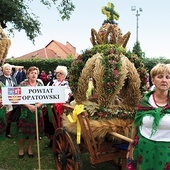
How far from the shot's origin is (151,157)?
2.63 m

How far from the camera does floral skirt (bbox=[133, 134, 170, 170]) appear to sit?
2578 mm

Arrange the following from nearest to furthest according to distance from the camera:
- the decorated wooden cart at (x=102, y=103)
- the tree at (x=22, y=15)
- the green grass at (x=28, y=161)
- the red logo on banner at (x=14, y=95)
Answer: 1. the decorated wooden cart at (x=102, y=103)
2. the red logo on banner at (x=14, y=95)
3. the green grass at (x=28, y=161)
4. the tree at (x=22, y=15)

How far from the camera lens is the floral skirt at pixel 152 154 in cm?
258

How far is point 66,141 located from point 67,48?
55.0m

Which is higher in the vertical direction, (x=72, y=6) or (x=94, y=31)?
(x=72, y=6)

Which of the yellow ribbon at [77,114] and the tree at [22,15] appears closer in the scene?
the yellow ribbon at [77,114]

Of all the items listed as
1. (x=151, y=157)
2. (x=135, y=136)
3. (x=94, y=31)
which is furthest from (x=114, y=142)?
(x=94, y=31)

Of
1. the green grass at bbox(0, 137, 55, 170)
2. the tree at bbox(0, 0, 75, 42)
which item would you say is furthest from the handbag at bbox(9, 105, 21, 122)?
the tree at bbox(0, 0, 75, 42)

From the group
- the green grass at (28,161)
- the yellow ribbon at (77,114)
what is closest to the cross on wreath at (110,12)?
the yellow ribbon at (77,114)

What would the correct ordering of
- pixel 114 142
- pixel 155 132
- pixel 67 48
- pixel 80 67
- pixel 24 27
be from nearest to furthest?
1. pixel 155 132
2. pixel 114 142
3. pixel 80 67
4. pixel 24 27
5. pixel 67 48

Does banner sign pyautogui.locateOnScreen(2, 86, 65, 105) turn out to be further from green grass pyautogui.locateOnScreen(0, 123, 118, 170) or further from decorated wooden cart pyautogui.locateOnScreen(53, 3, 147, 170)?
green grass pyautogui.locateOnScreen(0, 123, 118, 170)

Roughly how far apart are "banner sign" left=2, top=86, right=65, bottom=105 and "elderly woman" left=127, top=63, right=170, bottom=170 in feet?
5.16

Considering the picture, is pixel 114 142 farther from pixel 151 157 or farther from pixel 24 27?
pixel 24 27

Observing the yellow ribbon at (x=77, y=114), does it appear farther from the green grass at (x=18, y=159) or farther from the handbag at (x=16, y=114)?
the handbag at (x=16, y=114)
